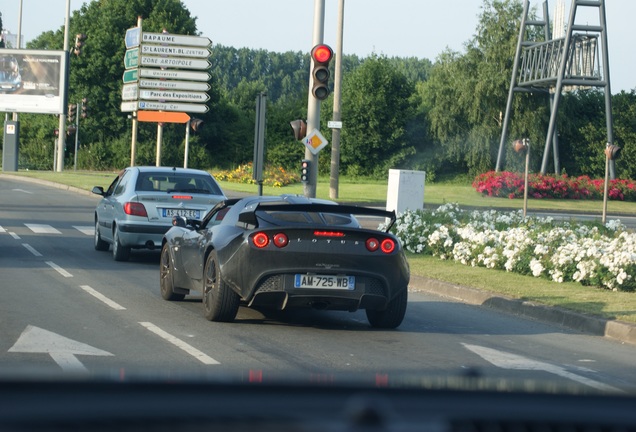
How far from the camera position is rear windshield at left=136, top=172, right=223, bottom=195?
16.8 metres

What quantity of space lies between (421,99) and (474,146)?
16164 millimetres

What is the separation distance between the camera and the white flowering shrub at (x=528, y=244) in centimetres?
1422

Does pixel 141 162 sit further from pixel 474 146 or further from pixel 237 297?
pixel 237 297

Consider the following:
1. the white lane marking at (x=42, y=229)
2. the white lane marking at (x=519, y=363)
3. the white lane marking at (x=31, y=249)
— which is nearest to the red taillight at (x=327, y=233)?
the white lane marking at (x=519, y=363)

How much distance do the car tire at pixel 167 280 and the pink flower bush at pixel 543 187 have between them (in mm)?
36709

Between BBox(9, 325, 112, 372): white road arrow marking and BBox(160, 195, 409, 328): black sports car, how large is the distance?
1776 mm

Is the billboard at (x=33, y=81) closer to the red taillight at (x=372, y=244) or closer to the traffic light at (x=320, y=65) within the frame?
the traffic light at (x=320, y=65)

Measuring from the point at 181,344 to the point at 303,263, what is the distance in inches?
58.8

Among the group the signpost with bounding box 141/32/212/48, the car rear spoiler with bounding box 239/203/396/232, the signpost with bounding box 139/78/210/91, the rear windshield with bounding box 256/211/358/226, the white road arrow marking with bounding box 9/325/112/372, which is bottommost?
the white road arrow marking with bounding box 9/325/112/372

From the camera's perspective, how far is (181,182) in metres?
16.9

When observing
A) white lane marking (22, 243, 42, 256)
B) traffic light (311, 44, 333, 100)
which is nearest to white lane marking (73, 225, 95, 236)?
white lane marking (22, 243, 42, 256)

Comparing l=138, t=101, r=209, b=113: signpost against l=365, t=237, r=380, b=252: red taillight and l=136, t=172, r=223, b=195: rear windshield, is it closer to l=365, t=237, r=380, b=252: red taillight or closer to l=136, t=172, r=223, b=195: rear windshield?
A: l=136, t=172, r=223, b=195: rear windshield

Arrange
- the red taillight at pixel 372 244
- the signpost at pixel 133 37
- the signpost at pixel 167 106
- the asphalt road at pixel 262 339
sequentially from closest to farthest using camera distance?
the asphalt road at pixel 262 339, the red taillight at pixel 372 244, the signpost at pixel 167 106, the signpost at pixel 133 37

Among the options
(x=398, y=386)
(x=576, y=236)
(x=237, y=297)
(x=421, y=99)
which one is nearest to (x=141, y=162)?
(x=421, y=99)
